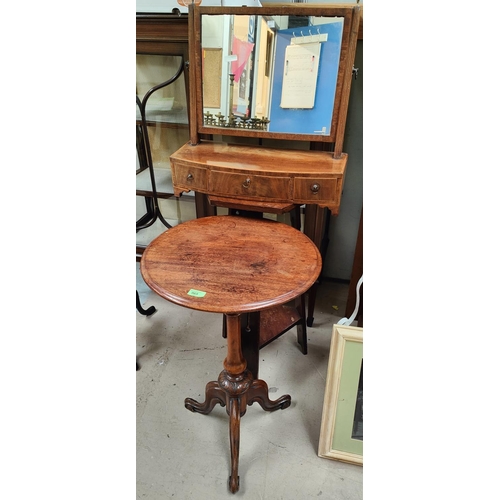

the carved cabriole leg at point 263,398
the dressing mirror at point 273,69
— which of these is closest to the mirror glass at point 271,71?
the dressing mirror at point 273,69

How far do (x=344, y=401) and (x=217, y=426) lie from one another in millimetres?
512

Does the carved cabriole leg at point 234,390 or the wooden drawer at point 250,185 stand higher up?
the wooden drawer at point 250,185

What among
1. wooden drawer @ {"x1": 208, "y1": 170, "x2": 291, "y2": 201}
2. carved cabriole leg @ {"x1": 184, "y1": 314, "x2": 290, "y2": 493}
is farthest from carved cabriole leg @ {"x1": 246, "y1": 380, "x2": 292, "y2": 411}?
wooden drawer @ {"x1": 208, "y1": 170, "x2": 291, "y2": 201}

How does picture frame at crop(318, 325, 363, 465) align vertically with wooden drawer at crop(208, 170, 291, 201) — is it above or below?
below

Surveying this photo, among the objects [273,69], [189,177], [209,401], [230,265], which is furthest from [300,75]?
[209,401]

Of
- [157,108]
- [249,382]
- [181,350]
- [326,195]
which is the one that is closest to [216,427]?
[249,382]

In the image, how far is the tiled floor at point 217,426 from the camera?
1.23m

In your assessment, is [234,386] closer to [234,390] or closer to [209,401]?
[234,390]

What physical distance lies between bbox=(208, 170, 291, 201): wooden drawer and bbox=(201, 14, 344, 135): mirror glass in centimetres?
27

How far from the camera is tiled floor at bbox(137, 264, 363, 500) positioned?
4.05 feet

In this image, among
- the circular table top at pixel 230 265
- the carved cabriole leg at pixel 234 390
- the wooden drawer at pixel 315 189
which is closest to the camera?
the circular table top at pixel 230 265

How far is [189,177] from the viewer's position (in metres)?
1.39

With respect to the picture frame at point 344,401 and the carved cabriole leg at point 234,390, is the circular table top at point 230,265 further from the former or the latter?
the picture frame at point 344,401

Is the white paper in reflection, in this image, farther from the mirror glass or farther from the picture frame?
the picture frame
